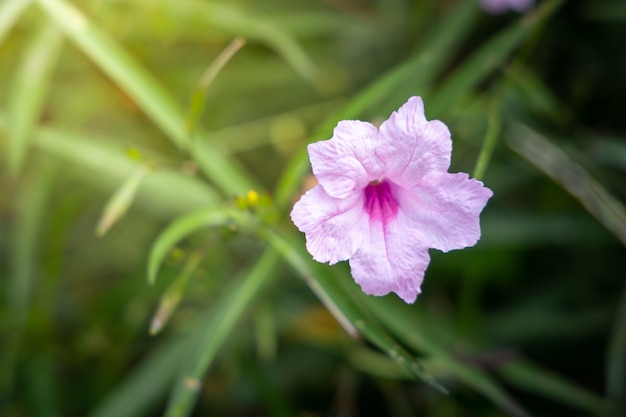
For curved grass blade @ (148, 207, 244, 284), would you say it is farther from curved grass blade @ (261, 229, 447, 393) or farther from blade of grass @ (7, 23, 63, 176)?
blade of grass @ (7, 23, 63, 176)

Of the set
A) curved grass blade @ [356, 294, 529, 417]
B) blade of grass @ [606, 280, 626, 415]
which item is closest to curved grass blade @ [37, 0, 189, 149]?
curved grass blade @ [356, 294, 529, 417]

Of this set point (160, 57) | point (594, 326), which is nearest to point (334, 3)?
point (160, 57)

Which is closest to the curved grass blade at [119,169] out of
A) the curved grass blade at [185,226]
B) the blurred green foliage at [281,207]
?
the blurred green foliage at [281,207]

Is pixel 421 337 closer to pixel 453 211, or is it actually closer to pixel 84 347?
pixel 453 211

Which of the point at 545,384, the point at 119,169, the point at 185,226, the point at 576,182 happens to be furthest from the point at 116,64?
the point at 545,384

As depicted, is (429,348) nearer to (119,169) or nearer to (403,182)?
(403,182)

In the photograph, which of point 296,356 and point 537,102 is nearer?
point 537,102

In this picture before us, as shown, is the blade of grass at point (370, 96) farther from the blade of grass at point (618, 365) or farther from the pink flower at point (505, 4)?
the blade of grass at point (618, 365)
